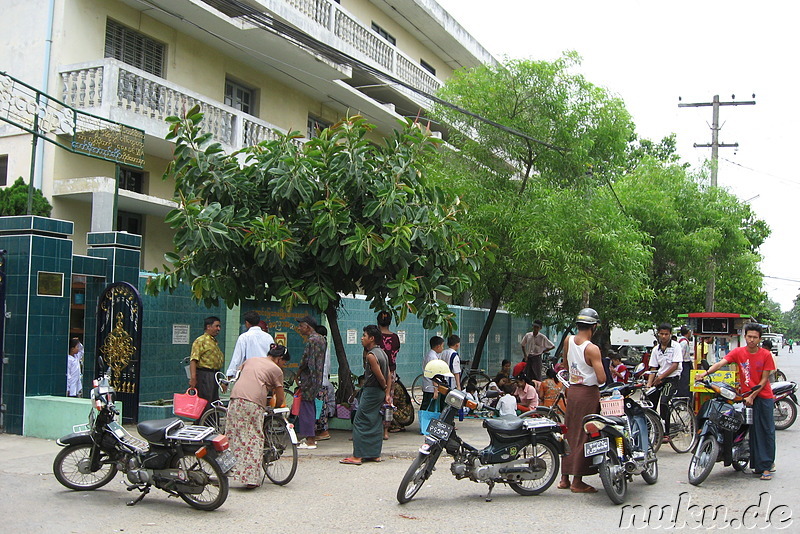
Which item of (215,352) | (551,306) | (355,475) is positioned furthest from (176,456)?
(551,306)

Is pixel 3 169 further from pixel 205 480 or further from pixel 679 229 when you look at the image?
pixel 679 229

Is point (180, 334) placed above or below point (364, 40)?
below

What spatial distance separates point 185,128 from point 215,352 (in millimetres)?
2976

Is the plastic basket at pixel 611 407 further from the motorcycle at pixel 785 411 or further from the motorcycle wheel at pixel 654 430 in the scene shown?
the motorcycle at pixel 785 411

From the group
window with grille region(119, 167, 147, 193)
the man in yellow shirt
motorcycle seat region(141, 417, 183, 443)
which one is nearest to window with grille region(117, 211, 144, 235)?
Result: window with grille region(119, 167, 147, 193)

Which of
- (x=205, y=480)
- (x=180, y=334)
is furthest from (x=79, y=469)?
(x=180, y=334)

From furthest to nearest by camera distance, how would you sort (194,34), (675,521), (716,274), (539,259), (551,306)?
(716,274) → (551,306) → (194,34) → (539,259) → (675,521)

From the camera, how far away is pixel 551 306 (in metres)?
20.1

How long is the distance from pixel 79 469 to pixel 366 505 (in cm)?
278

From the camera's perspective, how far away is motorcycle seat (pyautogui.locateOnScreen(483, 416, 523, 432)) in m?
7.82

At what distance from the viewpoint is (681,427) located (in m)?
11.2

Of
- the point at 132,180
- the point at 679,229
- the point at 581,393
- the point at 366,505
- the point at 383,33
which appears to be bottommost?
the point at 366,505

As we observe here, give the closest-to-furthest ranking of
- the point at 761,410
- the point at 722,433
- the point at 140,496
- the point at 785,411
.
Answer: the point at 140,496
the point at 722,433
the point at 761,410
the point at 785,411

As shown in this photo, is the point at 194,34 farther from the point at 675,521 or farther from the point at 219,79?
the point at 675,521
